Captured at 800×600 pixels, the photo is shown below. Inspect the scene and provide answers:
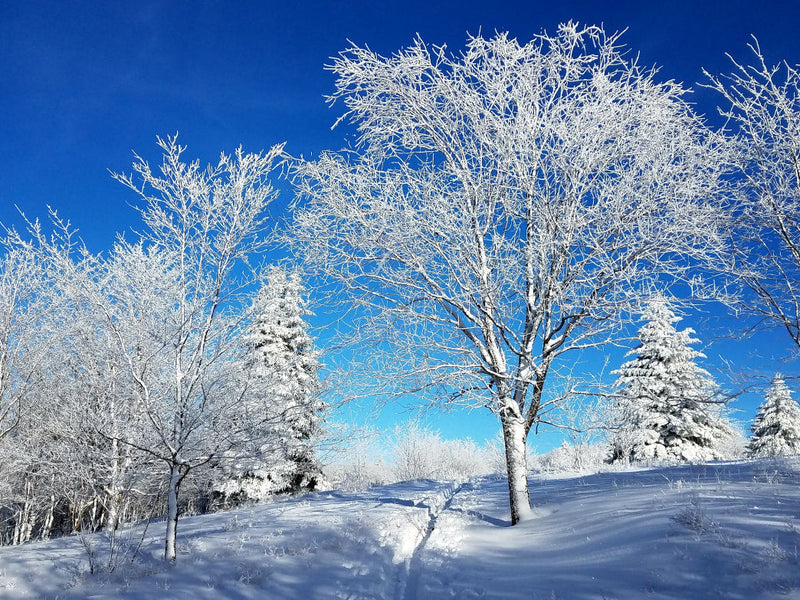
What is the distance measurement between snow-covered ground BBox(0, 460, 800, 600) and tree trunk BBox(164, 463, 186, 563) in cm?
23

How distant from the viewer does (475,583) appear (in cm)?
498

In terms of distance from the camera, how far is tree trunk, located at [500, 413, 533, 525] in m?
7.54

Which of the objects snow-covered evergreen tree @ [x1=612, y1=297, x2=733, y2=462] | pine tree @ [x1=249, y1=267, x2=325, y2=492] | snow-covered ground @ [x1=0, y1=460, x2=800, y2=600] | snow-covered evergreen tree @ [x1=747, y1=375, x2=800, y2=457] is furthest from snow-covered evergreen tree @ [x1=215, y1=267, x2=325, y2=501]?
snow-covered evergreen tree @ [x1=747, y1=375, x2=800, y2=457]

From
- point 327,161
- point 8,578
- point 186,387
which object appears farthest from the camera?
point 327,161

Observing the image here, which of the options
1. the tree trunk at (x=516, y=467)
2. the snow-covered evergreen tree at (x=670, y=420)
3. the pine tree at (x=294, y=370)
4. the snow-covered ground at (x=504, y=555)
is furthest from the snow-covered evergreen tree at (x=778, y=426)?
the tree trunk at (x=516, y=467)

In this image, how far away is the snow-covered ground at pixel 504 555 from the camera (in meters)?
3.93

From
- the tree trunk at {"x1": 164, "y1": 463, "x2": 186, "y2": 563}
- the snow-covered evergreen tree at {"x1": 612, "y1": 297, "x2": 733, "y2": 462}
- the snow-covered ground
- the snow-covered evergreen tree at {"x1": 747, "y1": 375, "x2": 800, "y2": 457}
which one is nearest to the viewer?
the snow-covered ground

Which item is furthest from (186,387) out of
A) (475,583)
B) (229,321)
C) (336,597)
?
(475,583)

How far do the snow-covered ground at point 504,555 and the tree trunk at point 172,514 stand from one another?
9.2 inches

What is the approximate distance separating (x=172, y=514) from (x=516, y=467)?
220 inches

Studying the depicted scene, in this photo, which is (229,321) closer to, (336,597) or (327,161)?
(327,161)

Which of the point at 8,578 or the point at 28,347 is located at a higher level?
the point at 28,347

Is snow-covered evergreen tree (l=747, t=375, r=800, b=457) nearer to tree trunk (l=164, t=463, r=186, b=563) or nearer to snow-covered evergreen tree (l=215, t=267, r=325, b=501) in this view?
snow-covered evergreen tree (l=215, t=267, r=325, b=501)

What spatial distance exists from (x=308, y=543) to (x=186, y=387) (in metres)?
3.20
